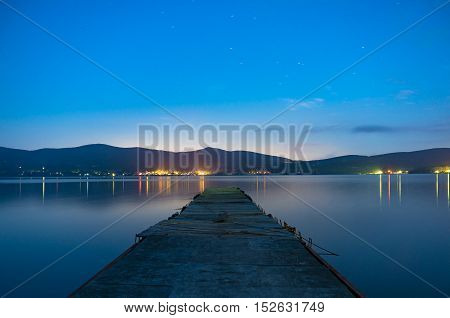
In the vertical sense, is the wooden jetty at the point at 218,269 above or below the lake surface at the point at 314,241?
above

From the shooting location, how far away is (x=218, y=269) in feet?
30.6

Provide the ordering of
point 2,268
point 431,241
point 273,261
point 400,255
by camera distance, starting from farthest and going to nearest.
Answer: point 431,241 < point 400,255 < point 2,268 < point 273,261

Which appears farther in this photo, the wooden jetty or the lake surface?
the lake surface

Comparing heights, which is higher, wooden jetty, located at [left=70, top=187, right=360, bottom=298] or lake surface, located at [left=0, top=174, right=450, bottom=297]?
wooden jetty, located at [left=70, top=187, right=360, bottom=298]

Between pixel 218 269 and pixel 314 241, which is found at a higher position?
pixel 218 269

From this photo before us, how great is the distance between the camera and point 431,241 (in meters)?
22.6

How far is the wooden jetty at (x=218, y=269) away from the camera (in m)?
7.61

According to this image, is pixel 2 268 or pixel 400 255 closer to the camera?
pixel 2 268

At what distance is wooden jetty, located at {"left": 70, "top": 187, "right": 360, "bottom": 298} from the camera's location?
7609 millimetres

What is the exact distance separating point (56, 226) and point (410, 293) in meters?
27.7

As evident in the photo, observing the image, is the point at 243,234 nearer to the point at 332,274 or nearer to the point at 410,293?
the point at 332,274

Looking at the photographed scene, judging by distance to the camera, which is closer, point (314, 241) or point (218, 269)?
point (218, 269)

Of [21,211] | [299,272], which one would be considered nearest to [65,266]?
[299,272]
